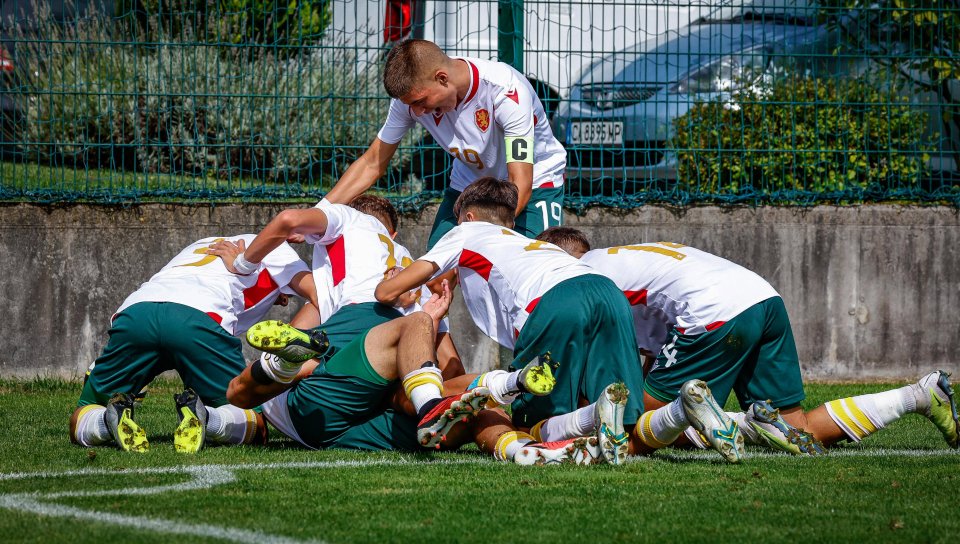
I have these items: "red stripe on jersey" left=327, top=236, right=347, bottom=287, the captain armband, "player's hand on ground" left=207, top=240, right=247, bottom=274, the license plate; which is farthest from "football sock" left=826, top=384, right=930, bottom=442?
the license plate

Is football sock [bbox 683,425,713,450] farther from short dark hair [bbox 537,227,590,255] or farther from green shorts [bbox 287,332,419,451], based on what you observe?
green shorts [bbox 287,332,419,451]

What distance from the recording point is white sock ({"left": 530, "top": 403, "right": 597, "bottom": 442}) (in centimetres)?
478

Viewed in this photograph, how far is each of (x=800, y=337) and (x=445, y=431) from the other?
15.0ft

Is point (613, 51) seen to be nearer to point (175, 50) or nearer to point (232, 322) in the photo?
point (175, 50)

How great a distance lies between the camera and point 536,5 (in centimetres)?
838

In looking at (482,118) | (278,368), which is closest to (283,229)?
(278,368)

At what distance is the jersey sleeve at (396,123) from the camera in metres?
6.74

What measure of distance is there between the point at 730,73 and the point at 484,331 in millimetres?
3929

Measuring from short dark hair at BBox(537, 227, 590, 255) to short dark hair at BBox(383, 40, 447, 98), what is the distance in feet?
3.36

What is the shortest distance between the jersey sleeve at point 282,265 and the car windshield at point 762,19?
3.86 m

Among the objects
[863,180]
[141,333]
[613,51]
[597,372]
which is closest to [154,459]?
[141,333]

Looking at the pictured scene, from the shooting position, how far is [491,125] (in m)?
6.34

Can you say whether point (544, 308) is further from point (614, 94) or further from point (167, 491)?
point (614, 94)

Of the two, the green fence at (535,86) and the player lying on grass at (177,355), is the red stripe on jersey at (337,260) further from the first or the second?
the green fence at (535,86)
